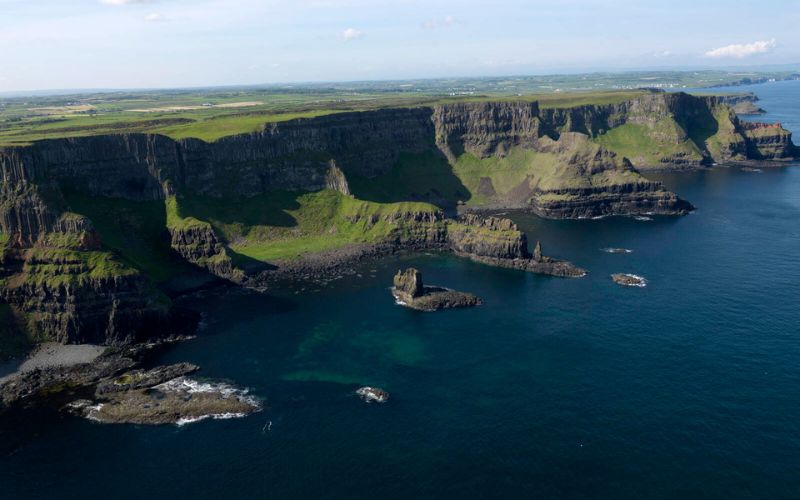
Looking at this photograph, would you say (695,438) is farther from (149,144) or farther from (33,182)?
(149,144)

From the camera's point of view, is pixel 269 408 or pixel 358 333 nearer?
pixel 269 408

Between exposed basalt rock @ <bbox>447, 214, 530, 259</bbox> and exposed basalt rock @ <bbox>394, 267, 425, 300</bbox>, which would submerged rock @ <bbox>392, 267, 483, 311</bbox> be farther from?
exposed basalt rock @ <bbox>447, 214, 530, 259</bbox>

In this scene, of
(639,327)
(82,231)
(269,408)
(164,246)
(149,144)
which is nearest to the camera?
(269,408)

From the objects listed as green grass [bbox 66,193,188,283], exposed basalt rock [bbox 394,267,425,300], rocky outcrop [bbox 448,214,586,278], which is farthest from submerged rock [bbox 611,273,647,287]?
green grass [bbox 66,193,188,283]

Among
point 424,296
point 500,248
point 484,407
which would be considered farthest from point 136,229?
point 484,407

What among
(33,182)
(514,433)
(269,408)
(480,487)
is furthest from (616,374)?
(33,182)

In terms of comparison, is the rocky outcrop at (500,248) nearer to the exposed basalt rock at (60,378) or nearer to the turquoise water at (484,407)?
the turquoise water at (484,407)
